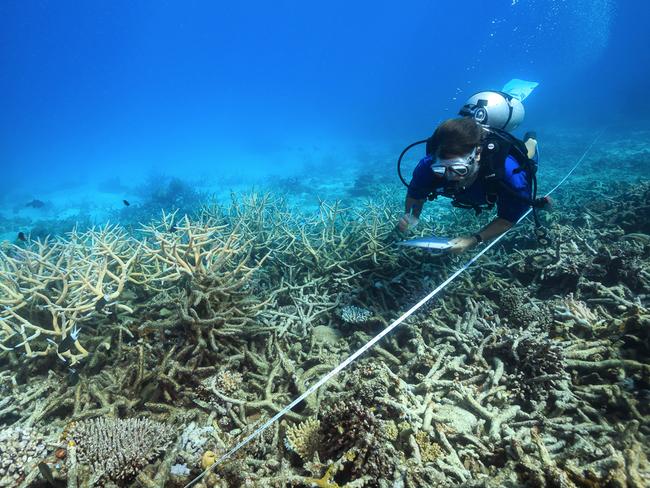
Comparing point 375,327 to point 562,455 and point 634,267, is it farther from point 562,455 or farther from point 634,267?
point 634,267

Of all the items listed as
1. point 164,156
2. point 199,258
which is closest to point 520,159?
point 199,258

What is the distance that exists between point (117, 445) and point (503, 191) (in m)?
4.17

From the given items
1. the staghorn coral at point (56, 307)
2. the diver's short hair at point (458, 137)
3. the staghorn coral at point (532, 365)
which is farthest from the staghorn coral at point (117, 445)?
the diver's short hair at point (458, 137)

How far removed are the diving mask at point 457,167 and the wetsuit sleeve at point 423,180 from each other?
2.19 ft

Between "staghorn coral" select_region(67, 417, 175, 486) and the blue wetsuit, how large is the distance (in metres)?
3.71

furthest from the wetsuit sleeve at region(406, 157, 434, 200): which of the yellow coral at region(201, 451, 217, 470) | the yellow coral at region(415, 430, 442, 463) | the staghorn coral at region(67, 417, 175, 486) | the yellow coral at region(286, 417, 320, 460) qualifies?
the staghorn coral at region(67, 417, 175, 486)

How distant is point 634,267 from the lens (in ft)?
12.2

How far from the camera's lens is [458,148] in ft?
10.0

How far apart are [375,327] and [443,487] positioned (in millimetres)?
1898

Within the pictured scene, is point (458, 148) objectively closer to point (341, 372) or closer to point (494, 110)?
point (494, 110)

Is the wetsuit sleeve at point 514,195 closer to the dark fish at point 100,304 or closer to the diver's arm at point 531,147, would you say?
the diver's arm at point 531,147

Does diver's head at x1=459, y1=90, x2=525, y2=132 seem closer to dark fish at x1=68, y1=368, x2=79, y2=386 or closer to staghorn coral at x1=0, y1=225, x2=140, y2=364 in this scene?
staghorn coral at x1=0, y1=225, x2=140, y2=364

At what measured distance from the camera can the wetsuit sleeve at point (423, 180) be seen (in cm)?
390

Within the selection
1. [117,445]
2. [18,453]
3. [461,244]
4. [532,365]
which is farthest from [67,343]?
[532,365]
